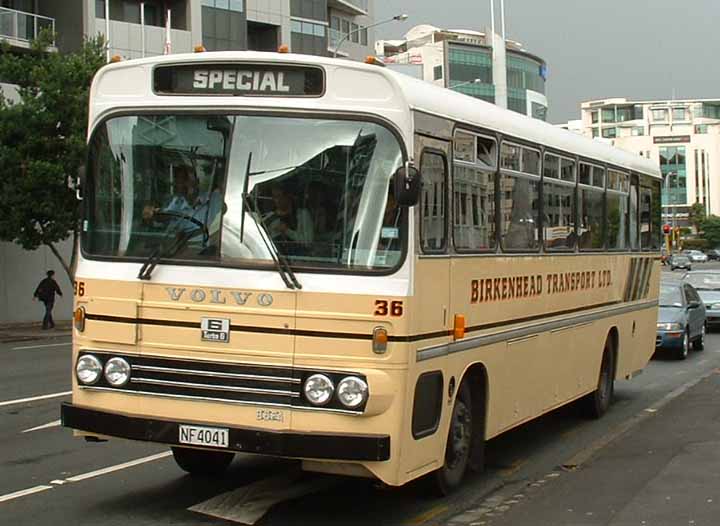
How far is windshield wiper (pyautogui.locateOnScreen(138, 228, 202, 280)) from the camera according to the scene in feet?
24.2

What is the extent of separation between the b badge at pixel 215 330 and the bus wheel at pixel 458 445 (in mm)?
2041

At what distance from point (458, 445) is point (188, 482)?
2269mm

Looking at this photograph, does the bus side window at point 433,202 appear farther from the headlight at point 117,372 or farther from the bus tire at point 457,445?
the headlight at point 117,372

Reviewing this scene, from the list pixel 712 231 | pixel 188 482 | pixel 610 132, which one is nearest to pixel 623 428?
pixel 188 482

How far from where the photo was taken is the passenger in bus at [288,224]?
23.5ft

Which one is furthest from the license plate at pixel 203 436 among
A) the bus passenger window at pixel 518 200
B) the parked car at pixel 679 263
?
the parked car at pixel 679 263

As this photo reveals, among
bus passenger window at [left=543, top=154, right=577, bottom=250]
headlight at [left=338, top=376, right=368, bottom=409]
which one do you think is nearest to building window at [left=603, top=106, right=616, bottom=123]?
bus passenger window at [left=543, top=154, right=577, bottom=250]

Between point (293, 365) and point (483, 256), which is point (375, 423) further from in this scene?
point (483, 256)

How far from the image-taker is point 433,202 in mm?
7754

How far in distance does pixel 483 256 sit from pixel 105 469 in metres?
3.80

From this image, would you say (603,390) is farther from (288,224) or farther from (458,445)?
(288,224)

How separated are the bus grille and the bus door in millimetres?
852

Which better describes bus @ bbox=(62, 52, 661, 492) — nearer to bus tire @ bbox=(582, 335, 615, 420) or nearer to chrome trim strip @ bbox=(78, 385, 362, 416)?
chrome trim strip @ bbox=(78, 385, 362, 416)

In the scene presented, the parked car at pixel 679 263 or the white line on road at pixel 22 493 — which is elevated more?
the parked car at pixel 679 263
